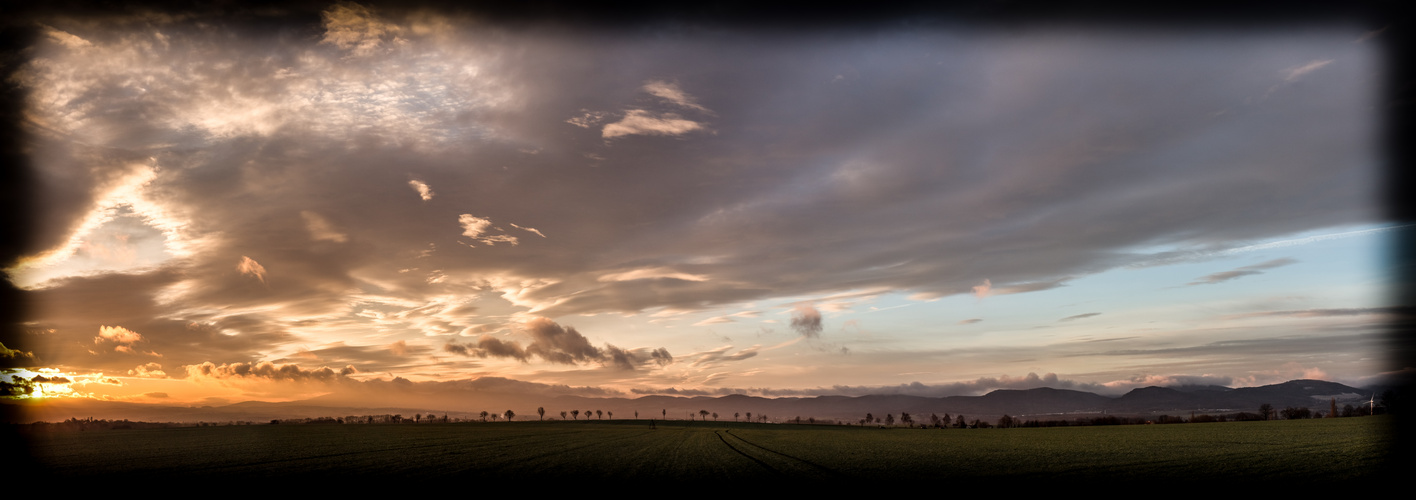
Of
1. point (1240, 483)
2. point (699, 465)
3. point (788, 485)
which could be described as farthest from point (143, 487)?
point (1240, 483)

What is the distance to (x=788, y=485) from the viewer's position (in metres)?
A: 36.7

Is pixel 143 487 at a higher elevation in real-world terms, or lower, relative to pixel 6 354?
lower

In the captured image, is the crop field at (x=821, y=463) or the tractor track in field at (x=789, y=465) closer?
the crop field at (x=821, y=463)

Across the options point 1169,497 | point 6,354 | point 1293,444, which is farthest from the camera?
point 6,354

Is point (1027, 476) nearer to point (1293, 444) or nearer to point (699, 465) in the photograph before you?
point (699, 465)

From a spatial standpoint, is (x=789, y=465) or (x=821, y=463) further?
(x=821, y=463)

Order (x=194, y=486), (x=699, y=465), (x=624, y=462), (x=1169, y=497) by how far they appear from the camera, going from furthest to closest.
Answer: (x=624, y=462), (x=699, y=465), (x=194, y=486), (x=1169, y=497)

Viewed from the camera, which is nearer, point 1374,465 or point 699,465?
point 1374,465

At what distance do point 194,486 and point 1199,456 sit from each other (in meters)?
66.9

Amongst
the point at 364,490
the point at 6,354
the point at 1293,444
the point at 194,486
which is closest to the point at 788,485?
the point at 364,490

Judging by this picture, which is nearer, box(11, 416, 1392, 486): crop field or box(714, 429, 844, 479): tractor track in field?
box(11, 416, 1392, 486): crop field

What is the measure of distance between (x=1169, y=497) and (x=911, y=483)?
38.8 ft

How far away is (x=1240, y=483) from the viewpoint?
117 feet

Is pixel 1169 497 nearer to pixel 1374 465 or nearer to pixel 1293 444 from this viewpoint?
pixel 1374 465
